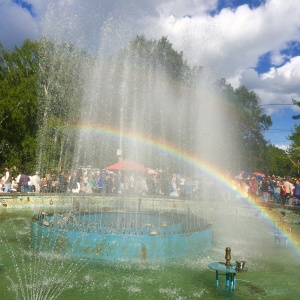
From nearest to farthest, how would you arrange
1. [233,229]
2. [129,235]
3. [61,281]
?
[61,281] → [129,235] → [233,229]

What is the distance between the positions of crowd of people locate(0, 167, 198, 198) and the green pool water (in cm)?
1004

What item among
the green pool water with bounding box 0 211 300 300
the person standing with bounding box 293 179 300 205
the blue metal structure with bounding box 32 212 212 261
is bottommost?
the green pool water with bounding box 0 211 300 300

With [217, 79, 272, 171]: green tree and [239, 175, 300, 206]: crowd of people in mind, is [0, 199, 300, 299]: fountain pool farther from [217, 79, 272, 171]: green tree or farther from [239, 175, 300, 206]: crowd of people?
[217, 79, 272, 171]: green tree

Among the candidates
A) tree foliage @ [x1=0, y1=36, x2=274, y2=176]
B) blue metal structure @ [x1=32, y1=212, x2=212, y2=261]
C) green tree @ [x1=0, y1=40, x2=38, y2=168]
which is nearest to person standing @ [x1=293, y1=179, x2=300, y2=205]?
tree foliage @ [x1=0, y1=36, x2=274, y2=176]

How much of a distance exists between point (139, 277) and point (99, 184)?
15.5 metres

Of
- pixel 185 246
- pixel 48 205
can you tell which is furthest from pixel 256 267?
pixel 48 205

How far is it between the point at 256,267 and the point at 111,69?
20.7 meters

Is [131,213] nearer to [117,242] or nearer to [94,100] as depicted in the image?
[117,242]

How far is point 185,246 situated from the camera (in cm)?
966

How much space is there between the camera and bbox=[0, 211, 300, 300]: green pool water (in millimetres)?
6883

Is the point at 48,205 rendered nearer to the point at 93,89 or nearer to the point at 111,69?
the point at 93,89

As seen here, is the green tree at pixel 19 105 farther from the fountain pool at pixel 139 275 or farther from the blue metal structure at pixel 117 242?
the blue metal structure at pixel 117 242

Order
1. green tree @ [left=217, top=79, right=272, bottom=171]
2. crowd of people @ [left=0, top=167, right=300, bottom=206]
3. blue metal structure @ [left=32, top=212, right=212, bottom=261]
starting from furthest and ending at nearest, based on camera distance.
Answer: green tree @ [left=217, top=79, right=272, bottom=171], crowd of people @ [left=0, top=167, right=300, bottom=206], blue metal structure @ [left=32, top=212, right=212, bottom=261]

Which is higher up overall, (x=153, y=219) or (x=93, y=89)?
(x=93, y=89)
